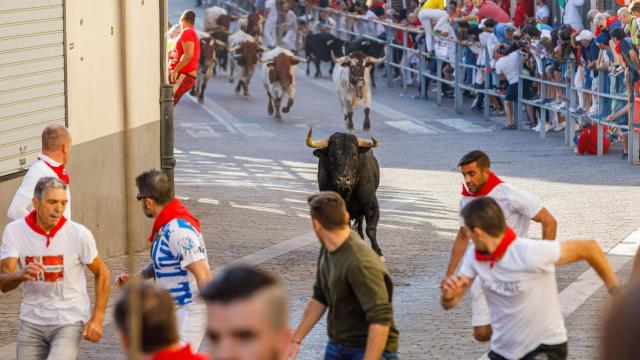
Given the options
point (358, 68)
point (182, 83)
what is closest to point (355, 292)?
point (182, 83)

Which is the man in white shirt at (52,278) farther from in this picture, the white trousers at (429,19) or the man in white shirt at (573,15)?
the white trousers at (429,19)

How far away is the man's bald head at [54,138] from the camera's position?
9297 mm

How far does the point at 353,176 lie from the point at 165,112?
7.39 feet

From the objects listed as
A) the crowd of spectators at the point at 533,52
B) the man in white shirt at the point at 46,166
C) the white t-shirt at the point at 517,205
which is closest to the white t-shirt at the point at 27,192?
the man in white shirt at the point at 46,166

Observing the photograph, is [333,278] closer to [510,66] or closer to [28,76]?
[28,76]

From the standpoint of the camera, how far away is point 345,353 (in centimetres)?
698

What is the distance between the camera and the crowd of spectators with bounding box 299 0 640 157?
A: 73.3 ft

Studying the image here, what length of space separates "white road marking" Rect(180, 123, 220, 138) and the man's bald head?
61.9 feet

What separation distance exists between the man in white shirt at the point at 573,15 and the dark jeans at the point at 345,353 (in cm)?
2156

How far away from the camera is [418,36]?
1345 inches

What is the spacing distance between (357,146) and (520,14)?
55.0 feet

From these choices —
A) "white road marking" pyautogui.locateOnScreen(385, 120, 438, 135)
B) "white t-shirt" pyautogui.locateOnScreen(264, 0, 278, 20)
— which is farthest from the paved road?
"white t-shirt" pyautogui.locateOnScreen(264, 0, 278, 20)

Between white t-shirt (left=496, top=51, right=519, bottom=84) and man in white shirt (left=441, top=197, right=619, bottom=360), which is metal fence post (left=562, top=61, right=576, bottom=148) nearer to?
white t-shirt (left=496, top=51, right=519, bottom=84)

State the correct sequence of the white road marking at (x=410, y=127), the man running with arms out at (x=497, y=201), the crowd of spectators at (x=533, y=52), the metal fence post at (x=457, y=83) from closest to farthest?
the man running with arms out at (x=497, y=201) < the crowd of spectators at (x=533, y=52) < the white road marking at (x=410, y=127) < the metal fence post at (x=457, y=83)
